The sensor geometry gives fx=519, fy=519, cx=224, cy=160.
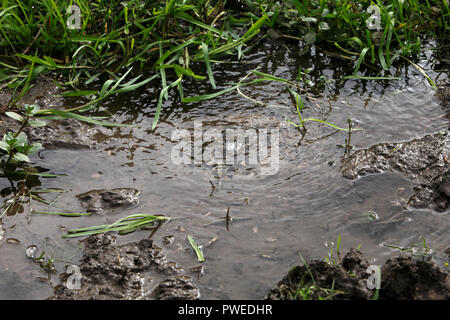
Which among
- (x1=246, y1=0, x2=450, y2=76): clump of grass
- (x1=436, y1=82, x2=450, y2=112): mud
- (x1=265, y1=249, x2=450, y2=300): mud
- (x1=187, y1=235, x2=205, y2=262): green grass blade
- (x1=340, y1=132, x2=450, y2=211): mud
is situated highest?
(x1=246, y1=0, x2=450, y2=76): clump of grass

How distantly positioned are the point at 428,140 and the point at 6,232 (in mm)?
2310

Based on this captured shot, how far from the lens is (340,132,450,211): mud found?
262cm

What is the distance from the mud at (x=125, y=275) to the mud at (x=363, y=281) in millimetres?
408

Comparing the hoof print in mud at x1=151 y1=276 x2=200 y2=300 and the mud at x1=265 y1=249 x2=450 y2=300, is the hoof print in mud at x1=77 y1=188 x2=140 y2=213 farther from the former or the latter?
the mud at x1=265 y1=249 x2=450 y2=300

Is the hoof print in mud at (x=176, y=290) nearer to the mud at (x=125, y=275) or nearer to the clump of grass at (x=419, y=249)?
the mud at (x=125, y=275)

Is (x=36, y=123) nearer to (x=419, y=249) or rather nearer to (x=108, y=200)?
(x=108, y=200)

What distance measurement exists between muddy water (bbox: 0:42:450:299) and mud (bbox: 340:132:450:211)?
0.06m

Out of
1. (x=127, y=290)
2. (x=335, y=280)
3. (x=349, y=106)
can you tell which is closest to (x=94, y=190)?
(x=127, y=290)

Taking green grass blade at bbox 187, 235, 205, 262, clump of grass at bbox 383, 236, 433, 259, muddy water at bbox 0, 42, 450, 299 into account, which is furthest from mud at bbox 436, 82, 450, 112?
green grass blade at bbox 187, 235, 205, 262

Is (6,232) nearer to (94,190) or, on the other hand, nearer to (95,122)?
(94,190)

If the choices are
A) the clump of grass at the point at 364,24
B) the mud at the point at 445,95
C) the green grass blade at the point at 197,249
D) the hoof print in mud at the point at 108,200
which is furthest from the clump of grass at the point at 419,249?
the clump of grass at the point at 364,24

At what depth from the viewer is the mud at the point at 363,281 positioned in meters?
2.01
